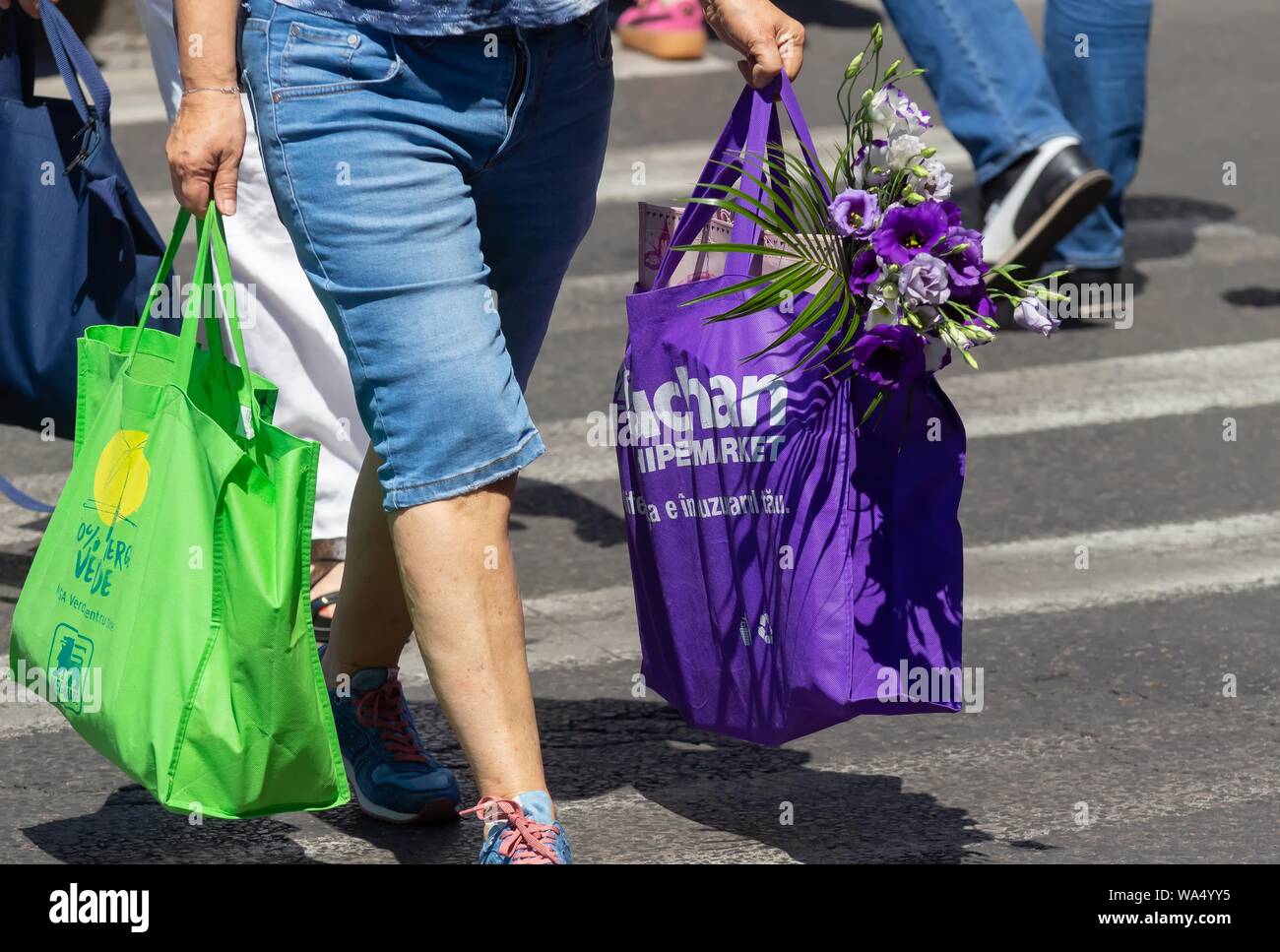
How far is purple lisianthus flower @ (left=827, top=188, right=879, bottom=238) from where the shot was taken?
298 centimetres

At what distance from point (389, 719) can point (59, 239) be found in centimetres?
130

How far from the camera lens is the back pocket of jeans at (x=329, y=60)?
9.37 ft

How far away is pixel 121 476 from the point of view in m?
2.93

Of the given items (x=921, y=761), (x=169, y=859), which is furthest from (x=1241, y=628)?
(x=169, y=859)

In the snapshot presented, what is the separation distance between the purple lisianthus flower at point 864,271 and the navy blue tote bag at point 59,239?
5.42 feet

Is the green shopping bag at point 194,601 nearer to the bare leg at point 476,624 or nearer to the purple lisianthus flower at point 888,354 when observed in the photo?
the bare leg at point 476,624

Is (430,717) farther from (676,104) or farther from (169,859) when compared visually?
(676,104)

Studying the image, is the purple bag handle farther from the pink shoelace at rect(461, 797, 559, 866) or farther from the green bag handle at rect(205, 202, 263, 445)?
the pink shoelace at rect(461, 797, 559, 866)

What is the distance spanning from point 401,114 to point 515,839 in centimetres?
99

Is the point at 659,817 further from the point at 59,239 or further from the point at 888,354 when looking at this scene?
the point at 59,239

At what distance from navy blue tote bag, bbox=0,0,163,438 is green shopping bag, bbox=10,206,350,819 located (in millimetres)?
1152

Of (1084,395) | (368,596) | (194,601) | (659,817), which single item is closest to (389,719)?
(368,596)

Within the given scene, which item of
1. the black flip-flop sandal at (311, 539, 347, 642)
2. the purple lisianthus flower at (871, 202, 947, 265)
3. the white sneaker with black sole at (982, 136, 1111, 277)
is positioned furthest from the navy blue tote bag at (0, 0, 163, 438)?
the white sneaker with black sole at (982, 136, 1111, 277)

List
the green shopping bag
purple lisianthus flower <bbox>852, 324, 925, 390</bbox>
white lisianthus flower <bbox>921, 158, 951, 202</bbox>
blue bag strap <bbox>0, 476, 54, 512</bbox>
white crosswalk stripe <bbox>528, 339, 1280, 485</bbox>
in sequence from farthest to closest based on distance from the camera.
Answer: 1. white crosswalk stripe <bbox>528, 339, 1280, 485</bbox>
2. blue bag strap <bbox>0, 476, 54, 512</bbox>
3. white lisianthus flower <bbox>921, 158, 951, 202</bbox>
4. purple lisianthus flower <bbox>852, 324, 925, 390</bbox>
5. the green shopping bag
